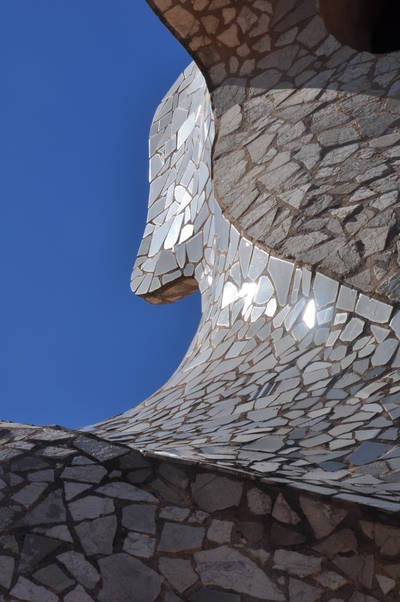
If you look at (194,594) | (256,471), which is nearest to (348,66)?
(256,471)

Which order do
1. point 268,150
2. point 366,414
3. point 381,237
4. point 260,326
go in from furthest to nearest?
point 268,150 → point 260,326 → point 381,237 → point 366,414

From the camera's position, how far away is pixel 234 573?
127 inches

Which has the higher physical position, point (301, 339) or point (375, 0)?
point (375, 0)

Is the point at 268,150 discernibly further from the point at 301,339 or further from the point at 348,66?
the point at 301,339

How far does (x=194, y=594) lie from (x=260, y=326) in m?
2.16

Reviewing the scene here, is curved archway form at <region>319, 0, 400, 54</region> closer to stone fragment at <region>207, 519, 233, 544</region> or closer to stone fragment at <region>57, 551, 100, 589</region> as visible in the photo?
stone fragment at <region>207, 519, 233, 544</region>

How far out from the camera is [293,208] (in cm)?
526

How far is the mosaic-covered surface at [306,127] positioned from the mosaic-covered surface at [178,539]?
1.45m

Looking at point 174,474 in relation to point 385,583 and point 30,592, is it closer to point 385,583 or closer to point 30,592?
point 30,592

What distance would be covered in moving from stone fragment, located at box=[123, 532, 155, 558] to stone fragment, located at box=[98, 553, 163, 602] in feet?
0.08

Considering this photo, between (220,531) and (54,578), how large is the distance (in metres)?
0.54

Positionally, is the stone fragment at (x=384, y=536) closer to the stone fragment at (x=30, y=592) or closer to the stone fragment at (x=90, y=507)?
the stone fragment at (x=90, y=507)

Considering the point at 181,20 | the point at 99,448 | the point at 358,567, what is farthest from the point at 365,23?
the point at 358,567

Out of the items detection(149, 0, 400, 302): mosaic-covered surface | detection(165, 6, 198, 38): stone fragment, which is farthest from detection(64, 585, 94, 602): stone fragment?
detection(165, 6, 198, 38): stone fragment
